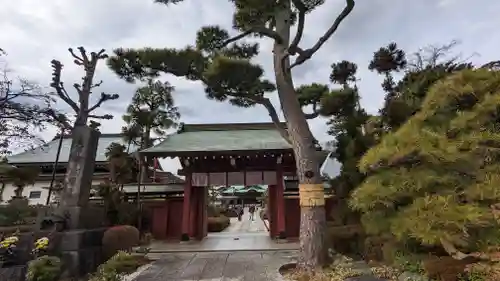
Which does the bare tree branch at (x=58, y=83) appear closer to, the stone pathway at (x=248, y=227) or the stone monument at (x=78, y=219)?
the stone monument at (x=78, y=219)

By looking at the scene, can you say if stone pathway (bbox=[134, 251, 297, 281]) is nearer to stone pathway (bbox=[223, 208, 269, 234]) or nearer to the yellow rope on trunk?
the yellow rope on trunk

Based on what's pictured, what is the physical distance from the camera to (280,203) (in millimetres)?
10680

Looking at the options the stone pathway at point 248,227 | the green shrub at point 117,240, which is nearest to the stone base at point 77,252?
the green shrub at point 117,240

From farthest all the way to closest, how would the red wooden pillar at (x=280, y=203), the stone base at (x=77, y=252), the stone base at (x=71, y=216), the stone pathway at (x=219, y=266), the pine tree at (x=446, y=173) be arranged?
1. the red wooden pillar at (x=280, y=203)
2. the stone base at (x=71, y=216)
3. the stone base at (x=77, y=252)
4. the stone pathway at (x=219, y=266)
5. the pine tree at (x=446, y=173)

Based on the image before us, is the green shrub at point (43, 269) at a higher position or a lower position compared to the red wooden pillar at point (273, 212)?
lower

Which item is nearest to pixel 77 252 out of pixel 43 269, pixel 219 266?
pixel 43 269

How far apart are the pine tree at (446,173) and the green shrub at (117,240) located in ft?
17.3

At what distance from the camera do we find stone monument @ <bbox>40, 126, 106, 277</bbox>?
5.70m

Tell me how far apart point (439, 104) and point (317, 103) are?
3417 millimetres

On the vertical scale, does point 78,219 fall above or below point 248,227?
above

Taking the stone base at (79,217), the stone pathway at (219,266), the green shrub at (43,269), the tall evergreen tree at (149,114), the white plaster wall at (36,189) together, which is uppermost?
the tall evergreen tree at (149,114)

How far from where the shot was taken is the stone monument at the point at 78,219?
570 cm

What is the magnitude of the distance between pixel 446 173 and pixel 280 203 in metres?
7.40

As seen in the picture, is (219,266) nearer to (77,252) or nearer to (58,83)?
(77,252)
